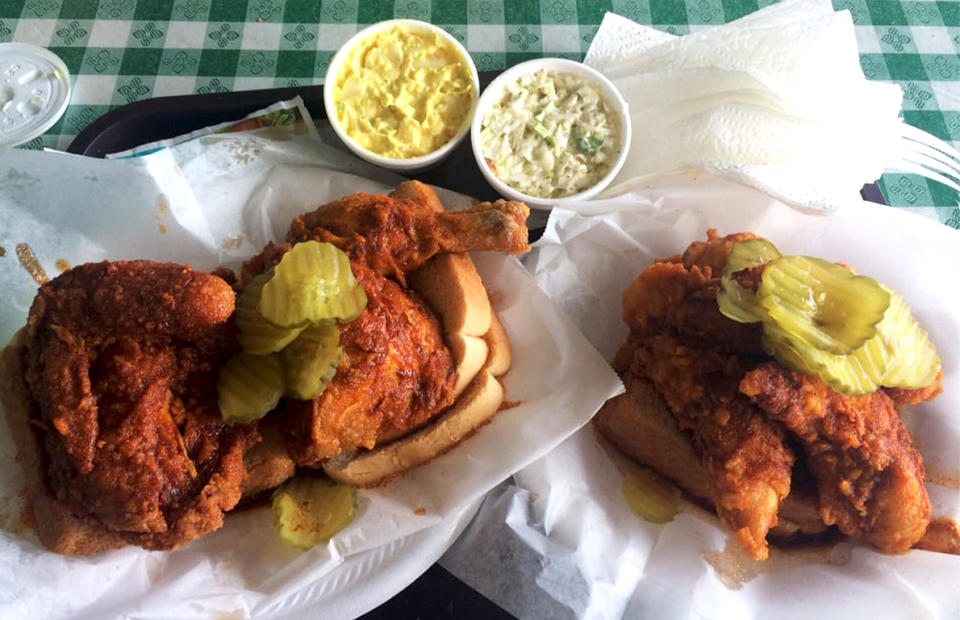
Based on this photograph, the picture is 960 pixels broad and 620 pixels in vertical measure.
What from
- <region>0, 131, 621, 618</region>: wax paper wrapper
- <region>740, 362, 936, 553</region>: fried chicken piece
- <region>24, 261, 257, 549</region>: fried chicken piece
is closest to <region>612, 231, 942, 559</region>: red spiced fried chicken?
<region>740, 362, 936, 553</region>: fried chicken piece

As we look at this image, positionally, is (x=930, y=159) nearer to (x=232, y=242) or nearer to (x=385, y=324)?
(x=385, y=324)

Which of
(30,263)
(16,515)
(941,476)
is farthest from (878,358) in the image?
(30,263)

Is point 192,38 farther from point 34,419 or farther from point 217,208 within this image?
point 34,419

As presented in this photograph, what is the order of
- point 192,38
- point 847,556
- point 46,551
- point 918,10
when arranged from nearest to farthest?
point 46,551, point 847,556, point 192,38, point 918,10

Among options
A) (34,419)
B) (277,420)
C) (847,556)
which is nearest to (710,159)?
(847,556)

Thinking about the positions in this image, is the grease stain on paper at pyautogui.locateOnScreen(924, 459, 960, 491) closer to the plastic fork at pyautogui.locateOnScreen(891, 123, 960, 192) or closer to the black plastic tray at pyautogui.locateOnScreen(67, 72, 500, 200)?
the plastic fork at pyautogui.locateOnScreen(891, 123, 960, 192)

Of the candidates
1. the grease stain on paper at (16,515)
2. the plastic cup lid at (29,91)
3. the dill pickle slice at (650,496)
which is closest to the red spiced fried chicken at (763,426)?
the dill pickle slice at (650,496)
